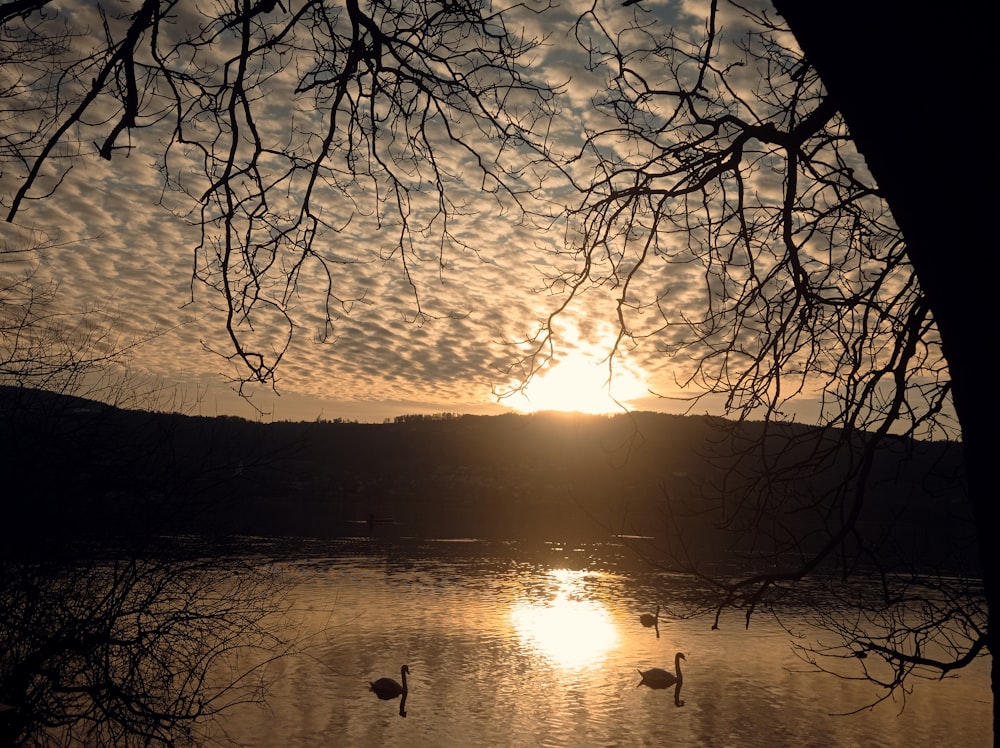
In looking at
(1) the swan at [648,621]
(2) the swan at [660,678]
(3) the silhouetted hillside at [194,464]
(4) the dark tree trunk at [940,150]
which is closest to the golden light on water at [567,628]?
(1) the swan at [648,621]

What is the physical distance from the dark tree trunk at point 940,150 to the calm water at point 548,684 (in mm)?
13793

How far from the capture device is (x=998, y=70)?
1.39m

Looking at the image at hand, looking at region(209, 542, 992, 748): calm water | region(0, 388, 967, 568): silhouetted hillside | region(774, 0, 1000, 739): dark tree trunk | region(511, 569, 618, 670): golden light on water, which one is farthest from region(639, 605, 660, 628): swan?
region(774, 0, 1000, 739): dark tree trunk

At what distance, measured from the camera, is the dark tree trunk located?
141cm

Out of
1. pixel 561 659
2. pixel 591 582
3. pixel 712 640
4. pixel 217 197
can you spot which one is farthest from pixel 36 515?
pixel 591 582

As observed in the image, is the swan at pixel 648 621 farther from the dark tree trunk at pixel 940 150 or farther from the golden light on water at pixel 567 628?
the dark tree trunk at pixel 940 150

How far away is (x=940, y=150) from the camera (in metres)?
1.44

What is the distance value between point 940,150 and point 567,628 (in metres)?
34.4

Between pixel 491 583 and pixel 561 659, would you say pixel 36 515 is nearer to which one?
pixel 561 659

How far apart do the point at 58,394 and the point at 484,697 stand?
17373mm

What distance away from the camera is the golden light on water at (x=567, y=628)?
29594 mm

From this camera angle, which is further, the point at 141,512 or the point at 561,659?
the point at 561,659

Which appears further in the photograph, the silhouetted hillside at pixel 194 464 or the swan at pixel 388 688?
the swan at pixel 388 688

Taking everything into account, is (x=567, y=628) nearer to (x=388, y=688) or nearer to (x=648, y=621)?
(x=648, y=621)
